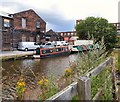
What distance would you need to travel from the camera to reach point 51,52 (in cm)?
3275

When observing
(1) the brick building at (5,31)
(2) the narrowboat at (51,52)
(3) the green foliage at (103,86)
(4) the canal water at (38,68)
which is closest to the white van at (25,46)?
(1) the brick building at (5,31)

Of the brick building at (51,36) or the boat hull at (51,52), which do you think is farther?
the brick building at (51,36)

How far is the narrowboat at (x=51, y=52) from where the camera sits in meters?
30.5

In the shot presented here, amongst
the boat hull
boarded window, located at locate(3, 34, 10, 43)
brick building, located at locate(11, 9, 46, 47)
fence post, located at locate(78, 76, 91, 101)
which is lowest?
the boat hull

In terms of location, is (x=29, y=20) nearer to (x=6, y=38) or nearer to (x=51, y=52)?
(x=6, y=38)

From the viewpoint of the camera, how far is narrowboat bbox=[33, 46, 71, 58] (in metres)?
30.5

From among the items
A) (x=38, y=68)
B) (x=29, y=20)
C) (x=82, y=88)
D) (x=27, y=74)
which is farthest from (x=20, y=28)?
(x=82, y=88)

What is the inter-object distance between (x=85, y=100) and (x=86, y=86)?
0.17m

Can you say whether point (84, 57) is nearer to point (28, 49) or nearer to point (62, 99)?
point (62, 99)

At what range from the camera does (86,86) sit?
2.57m

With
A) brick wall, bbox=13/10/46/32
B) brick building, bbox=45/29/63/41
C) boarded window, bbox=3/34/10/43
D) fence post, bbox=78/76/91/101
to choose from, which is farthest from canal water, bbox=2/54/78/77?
brick building, bbox=45/29/63/41

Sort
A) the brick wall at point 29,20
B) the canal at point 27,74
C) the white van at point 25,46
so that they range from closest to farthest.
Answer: the canal at point 27,74 → the white van at point 25,46 → the brick wall at point 29,20

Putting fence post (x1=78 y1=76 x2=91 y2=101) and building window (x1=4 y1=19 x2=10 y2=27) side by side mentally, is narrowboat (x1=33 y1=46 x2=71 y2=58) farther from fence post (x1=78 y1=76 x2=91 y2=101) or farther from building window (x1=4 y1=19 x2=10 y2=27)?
fence post (x1=78 y1=76 x2=91 y2=101)

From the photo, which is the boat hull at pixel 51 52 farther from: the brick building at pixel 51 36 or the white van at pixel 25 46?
the brick building at pixel 51 36
